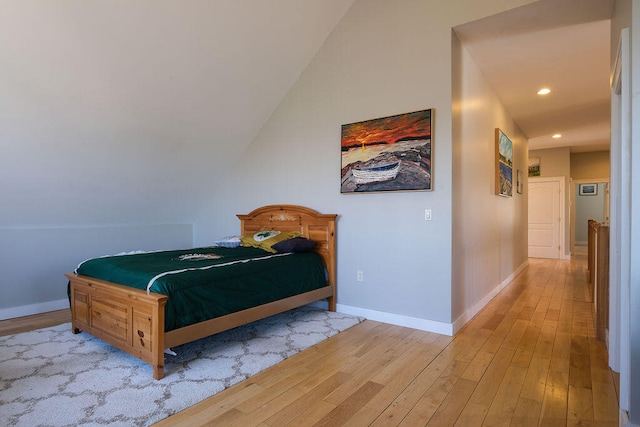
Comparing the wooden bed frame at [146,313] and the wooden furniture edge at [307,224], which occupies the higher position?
the wooden furniture edge at [307,224]

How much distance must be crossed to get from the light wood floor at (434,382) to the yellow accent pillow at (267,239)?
1.20m

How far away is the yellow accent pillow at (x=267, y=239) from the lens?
12.4 ft

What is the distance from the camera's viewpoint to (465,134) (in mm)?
3490

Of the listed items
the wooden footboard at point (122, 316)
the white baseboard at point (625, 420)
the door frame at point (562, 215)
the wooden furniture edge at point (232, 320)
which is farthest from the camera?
the door frame at point (562, 215)

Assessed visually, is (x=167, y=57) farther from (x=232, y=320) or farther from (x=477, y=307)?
(x=477, y=307)

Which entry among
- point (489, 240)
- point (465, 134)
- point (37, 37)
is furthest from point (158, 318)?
point (489, 240)

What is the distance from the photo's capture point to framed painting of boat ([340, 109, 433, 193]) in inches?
125

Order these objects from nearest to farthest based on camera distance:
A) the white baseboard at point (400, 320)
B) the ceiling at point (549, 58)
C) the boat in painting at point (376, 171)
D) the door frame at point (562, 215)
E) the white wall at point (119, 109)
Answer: the white wall at point (119, 109), the ceiling at point (549, 58), the white baseboard at point (400, 320), the boat in painting at point (376, 171), the door frame at point (562, 215)

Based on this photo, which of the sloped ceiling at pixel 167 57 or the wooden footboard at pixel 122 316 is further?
the sloped ceiling at pixel 167 57

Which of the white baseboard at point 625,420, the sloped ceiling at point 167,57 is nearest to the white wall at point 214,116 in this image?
the sloped ceiling at point 167,57

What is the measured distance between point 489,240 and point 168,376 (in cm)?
369

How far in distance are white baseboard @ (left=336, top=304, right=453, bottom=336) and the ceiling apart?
2.55 meters

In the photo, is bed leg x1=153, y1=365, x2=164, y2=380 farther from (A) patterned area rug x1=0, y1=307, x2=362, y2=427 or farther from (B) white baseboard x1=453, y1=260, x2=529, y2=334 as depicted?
(B) white baseboard x1=453, y1=260, x2=529, y2=334

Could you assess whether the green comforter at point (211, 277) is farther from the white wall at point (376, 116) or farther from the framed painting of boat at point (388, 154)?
the framed painting of boat at point (388, 154)
